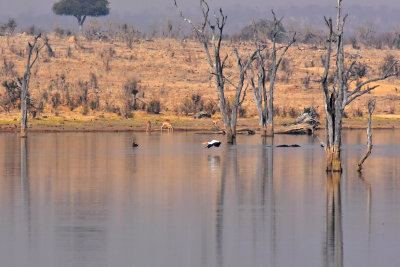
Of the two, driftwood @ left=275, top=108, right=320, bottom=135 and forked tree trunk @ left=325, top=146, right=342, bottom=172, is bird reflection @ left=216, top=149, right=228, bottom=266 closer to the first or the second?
forked tree trunk @ left=325, top=146, right=342, bottom=172

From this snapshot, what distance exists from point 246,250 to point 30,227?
4449 millimetres

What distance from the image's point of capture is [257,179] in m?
25.4

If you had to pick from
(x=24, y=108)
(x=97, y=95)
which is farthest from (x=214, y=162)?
(x=97, y=95)

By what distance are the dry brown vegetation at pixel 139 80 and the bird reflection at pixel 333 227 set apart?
99.8ft

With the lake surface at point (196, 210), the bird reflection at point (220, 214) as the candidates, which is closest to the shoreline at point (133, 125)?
the lake surface at point (196, 210)

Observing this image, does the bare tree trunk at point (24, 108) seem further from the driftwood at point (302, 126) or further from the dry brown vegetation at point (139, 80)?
the driftwood at point (302, 126)

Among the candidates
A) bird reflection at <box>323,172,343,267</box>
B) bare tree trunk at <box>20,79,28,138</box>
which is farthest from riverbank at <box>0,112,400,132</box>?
bird reflection at <box>323,172,343,267</box>

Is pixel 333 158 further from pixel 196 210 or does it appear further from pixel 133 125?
pixel 133 125

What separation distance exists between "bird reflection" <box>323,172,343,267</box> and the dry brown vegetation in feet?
99.8

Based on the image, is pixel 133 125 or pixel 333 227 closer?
pixel 333 227

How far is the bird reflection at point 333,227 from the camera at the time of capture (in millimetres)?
13875

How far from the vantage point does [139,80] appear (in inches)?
2896

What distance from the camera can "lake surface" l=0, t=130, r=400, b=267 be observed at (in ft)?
46.5

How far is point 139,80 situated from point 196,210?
55199 millimetres
